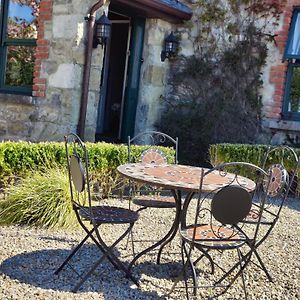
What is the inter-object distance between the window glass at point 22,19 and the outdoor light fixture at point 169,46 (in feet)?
6.96

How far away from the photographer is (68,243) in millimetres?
3701

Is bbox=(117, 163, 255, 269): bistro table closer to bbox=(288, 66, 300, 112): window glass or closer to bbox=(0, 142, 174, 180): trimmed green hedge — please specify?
bbox=(0, 142, 174, 180): trimmed green hedge

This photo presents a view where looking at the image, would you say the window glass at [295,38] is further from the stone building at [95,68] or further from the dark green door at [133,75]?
the dark green door at [133,75]

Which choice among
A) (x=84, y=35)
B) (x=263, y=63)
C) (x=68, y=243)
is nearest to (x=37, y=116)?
(x=84, y=35)

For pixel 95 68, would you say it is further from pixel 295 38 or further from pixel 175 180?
pixel 175 180

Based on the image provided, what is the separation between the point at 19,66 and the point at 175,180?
469 centimetres

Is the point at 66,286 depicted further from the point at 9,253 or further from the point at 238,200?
the point at 238,200

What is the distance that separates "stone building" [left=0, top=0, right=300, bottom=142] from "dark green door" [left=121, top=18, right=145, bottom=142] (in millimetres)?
16

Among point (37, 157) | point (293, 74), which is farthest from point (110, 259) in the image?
point (293, 74)

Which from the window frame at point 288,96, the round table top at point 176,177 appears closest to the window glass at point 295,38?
the window frame at point 288,96

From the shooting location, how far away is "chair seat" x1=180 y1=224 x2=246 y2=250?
2.73m

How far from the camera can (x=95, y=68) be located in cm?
620

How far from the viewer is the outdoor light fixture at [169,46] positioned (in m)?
7.50

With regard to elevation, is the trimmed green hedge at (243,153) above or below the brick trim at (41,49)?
below
